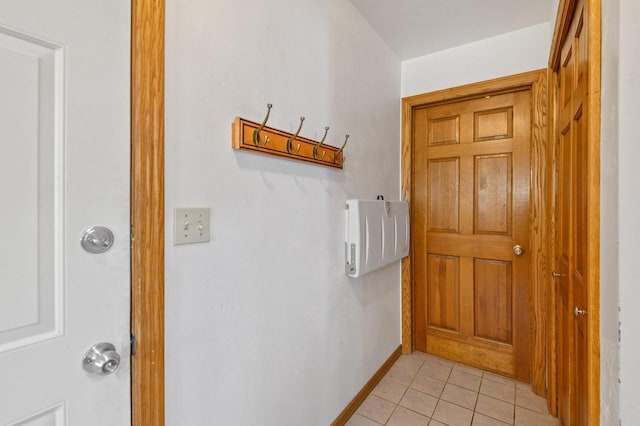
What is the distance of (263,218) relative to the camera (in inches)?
45.4

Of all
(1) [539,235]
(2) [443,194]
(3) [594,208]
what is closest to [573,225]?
(3) [594,208]

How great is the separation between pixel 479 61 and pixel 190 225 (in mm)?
2350

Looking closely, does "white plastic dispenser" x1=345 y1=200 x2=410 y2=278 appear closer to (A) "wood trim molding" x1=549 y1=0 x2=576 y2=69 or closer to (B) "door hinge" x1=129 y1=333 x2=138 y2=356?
(B) "door hinge" x1=129 y1=333 x2=138 y2=356

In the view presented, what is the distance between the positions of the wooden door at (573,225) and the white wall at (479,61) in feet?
1.63

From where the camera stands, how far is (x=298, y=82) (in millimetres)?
1324

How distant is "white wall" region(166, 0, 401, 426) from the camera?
2.90 feet

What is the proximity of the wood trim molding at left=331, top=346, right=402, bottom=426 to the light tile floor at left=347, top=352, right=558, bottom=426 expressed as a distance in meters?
0.03
